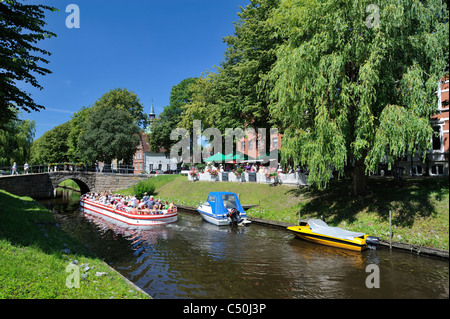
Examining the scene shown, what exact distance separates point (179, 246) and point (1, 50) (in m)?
12.0

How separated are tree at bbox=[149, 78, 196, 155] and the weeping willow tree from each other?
34126 mm

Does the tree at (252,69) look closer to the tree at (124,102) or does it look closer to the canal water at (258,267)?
the canal water at (258,267)

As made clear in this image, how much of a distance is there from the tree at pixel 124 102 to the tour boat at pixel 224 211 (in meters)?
36.2

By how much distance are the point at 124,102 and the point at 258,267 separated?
51253 millimetres

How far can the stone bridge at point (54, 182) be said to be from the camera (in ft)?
103

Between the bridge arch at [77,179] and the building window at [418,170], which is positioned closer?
the building window at [418,170]

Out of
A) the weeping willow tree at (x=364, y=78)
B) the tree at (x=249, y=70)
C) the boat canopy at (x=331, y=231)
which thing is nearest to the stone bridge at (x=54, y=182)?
the tree at (x=249, y=70)

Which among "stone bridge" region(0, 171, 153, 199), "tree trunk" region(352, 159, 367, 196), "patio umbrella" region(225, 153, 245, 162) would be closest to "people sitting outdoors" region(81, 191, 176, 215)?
"stone bridge" region(0, 171, 153, 199)

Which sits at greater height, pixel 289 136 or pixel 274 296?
pixel 289 136

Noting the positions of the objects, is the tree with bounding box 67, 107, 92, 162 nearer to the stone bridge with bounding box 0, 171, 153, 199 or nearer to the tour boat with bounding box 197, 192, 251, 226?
the stone bridge with bounding box 0, 171, 153, 199

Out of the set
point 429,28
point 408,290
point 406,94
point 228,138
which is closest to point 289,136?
point 406,94

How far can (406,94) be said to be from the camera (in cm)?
1309
